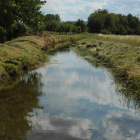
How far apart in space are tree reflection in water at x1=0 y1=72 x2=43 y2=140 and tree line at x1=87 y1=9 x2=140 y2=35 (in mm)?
65254

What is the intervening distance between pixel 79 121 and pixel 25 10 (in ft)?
55.9

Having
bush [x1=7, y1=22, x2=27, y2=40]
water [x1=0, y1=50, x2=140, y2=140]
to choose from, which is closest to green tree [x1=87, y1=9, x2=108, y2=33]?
bush [x1=7, y1=22, x2=27, y2=40]

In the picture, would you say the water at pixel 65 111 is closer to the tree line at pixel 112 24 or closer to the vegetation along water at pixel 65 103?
the vegetation along water at pixel 65 103

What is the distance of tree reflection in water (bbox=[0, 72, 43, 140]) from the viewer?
5.25 meters

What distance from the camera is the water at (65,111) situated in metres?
5.22

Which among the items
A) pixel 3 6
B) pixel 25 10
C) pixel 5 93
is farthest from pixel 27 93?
pixel 25 10

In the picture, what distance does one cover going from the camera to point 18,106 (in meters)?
6.96

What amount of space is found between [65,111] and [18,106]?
1559 millimetres

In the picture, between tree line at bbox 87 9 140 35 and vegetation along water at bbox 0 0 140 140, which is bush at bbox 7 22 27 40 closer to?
vegetation along water at bbox 0 0 140 140

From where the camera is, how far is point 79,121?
5953 mm

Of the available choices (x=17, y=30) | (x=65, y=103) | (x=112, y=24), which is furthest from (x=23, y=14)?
(x=112, y=24)

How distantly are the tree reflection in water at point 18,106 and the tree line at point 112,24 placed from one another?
65.3 metres

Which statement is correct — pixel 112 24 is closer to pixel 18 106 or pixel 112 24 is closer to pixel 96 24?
pixel 96 24

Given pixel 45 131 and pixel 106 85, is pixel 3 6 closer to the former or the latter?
pixel 106 85
